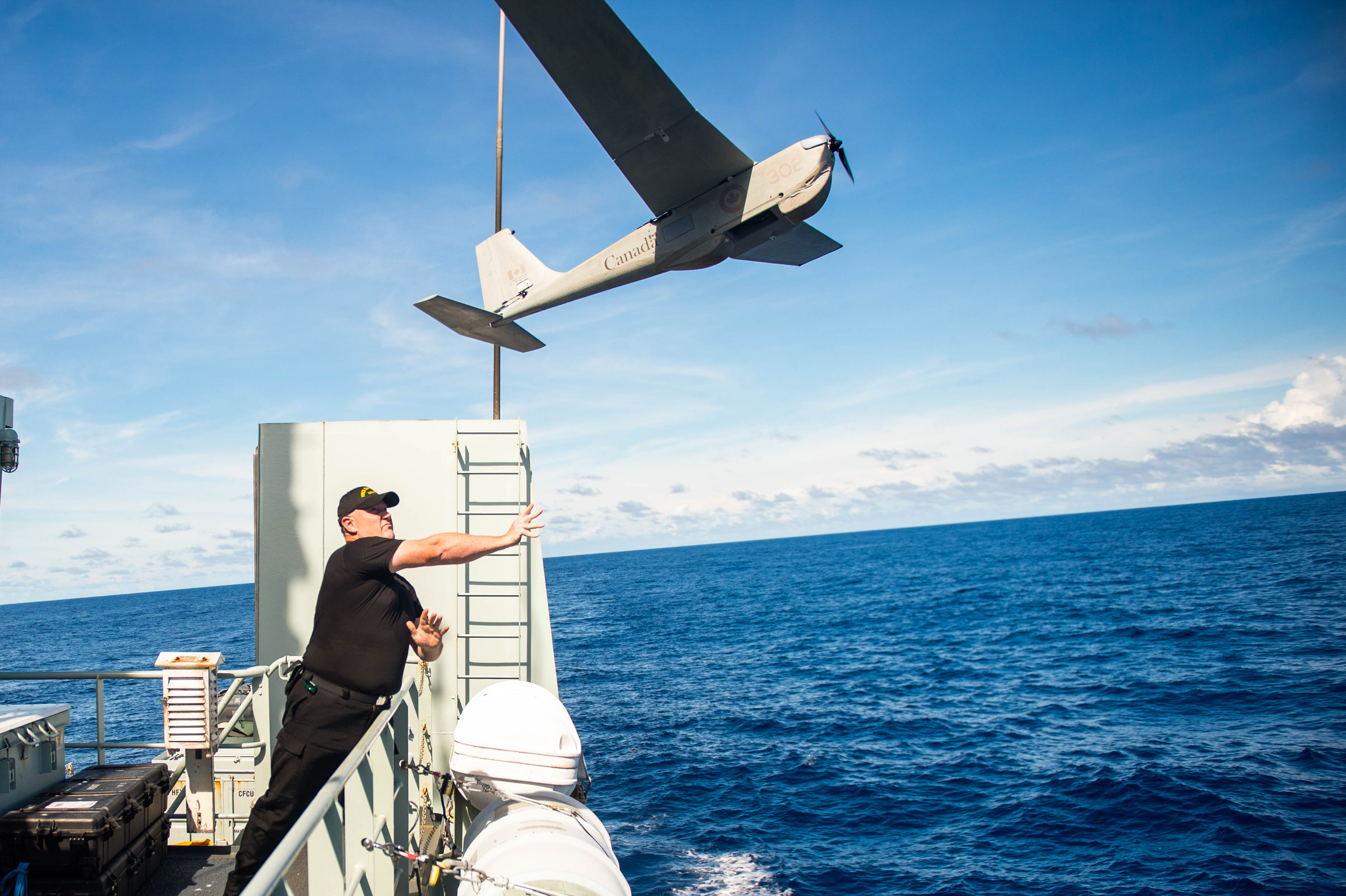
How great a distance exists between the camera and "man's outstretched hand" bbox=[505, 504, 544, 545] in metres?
3.24

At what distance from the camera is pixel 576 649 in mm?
39281

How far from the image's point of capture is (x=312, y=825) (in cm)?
218

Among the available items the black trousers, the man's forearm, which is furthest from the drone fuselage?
the black trousers

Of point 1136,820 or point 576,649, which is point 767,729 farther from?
point 576,649

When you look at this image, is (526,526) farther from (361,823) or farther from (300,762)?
(300,762)

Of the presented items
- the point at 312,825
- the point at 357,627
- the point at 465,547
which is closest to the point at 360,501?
the point at 357,627

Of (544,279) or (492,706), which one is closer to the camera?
(492,706)

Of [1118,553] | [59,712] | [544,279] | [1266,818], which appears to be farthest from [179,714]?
[1118,553]

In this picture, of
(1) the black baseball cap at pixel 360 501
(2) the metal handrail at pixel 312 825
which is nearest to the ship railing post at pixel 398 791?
(2) the metal handrail at pixel 312 825

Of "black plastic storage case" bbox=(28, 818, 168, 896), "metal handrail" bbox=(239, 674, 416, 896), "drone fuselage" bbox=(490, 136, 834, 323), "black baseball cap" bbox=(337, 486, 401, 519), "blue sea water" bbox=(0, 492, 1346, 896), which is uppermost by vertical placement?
"drone fuselage" bbox=(490, 136, 834, 323)

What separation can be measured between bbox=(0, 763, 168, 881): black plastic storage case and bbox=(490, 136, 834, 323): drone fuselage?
28.1ft

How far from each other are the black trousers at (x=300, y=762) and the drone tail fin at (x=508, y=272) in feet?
31.9

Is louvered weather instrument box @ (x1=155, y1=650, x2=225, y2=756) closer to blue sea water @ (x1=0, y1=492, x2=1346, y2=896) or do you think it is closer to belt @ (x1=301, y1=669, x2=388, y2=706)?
belt @ (x1=301, y1=669, x2=388, y2=706)

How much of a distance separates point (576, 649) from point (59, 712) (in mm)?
35441
